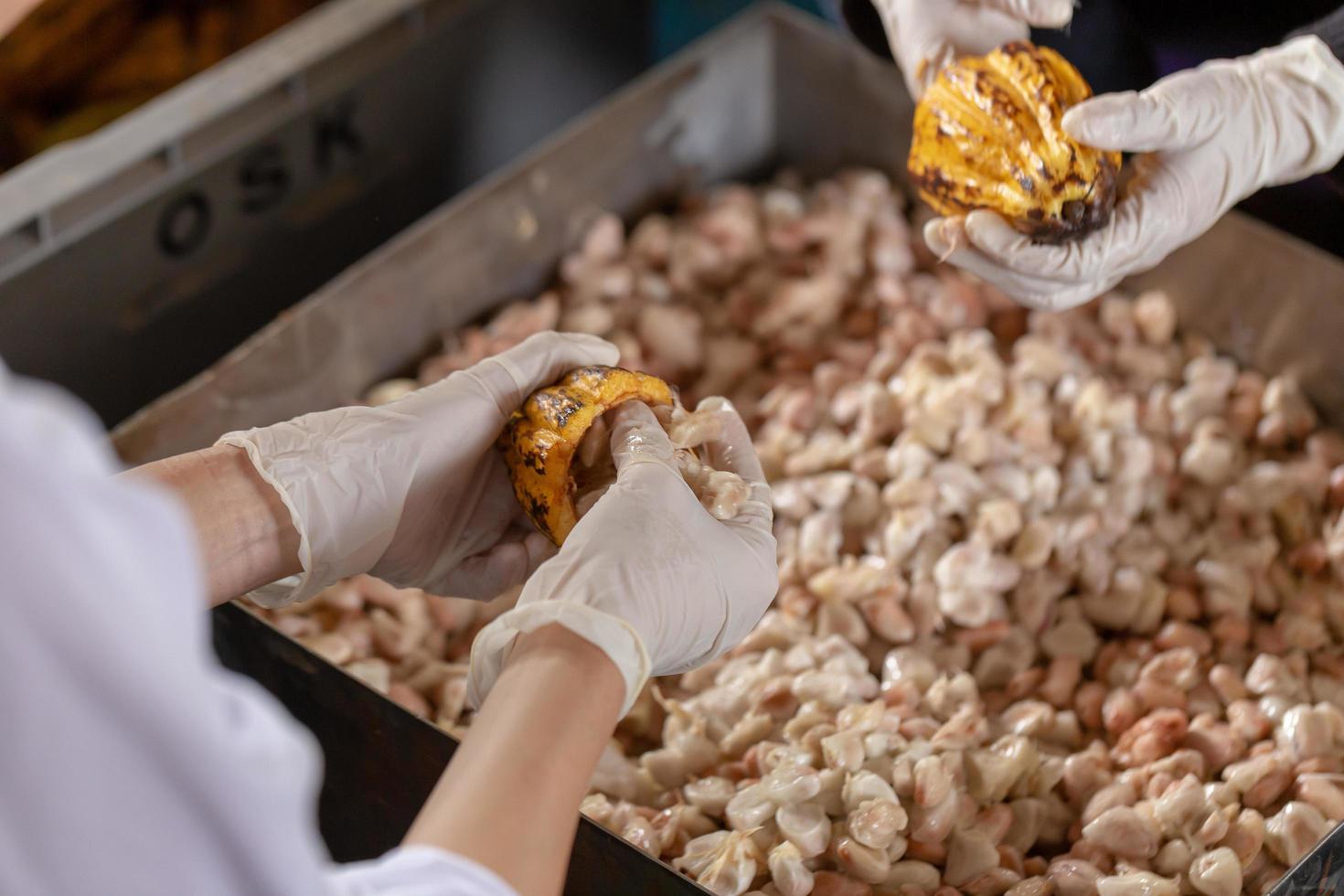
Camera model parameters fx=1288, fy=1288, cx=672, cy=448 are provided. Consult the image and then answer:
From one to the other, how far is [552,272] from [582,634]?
3.40 ft

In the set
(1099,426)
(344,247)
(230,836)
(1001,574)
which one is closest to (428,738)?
(230,836)

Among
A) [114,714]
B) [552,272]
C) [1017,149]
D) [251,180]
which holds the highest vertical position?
[114,714]

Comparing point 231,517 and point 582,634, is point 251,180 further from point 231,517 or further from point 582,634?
point 582,634

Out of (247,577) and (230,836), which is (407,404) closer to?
(247,577)

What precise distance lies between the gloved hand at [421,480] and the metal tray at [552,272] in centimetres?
12

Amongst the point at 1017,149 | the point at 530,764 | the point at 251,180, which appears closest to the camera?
the point at 530,764

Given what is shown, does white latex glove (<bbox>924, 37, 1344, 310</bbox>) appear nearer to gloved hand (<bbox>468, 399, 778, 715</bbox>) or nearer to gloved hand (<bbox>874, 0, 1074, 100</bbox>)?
gloved hand (<bbox>874, 0, 1074, 100</bbox>)

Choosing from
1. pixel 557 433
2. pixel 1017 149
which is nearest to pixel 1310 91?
pixel 1017 149

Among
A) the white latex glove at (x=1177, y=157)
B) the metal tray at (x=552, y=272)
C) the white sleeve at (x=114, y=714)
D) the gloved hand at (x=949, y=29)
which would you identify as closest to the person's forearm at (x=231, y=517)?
the metal tray at (x=552, y=272)

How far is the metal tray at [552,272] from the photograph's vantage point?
3.45 feet

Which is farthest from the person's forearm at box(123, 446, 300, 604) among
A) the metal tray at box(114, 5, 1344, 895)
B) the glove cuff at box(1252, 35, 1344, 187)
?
the glove cuff at box(1252, 35, 1344, 187)

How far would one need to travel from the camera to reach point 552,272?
174 centimetres

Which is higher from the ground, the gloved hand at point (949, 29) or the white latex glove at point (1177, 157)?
the gloved hand at point (949, 29)

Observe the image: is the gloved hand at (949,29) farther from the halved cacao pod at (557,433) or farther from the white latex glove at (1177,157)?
the halved cacao pod at (557,433)
